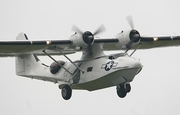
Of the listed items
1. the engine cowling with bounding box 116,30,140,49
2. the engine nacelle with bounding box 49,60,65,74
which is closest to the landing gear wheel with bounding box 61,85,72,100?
the engine nacelle with bounding box 49,60,65,74

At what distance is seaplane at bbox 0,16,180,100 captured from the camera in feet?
118

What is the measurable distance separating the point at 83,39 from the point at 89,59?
80.0 inches

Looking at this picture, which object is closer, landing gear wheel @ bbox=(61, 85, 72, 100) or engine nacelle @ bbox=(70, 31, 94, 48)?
engine nacelle @ bbox=(70, 31, 94, 48)

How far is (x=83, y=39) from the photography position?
3656 cm

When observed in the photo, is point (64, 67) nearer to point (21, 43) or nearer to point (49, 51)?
point (49, 51)

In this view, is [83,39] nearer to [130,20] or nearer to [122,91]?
[130,20]

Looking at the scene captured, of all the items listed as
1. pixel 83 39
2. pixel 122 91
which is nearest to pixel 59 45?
pixel 83 39

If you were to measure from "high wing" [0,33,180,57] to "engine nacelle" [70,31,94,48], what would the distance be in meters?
0.44

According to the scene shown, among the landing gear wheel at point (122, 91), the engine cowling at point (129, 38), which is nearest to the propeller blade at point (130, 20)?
the engine cowling at point (129, 38)

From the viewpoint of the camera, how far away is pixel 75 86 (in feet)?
126

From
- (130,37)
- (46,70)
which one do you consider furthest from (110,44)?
(46,70)

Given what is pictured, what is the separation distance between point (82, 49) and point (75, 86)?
2.45 meters

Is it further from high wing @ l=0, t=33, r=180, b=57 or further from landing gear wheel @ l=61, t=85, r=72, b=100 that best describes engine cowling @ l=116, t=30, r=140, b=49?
landing gear wheel @ l=61, t=85, r=72, b=100

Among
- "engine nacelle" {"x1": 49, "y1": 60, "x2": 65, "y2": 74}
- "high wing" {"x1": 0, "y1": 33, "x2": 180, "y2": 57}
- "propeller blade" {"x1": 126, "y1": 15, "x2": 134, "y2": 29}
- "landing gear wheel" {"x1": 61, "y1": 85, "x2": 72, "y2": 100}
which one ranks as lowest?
"landing gear wheel" {"x1": 61, "y1": 85, "x2": 72, "y2": 100}
